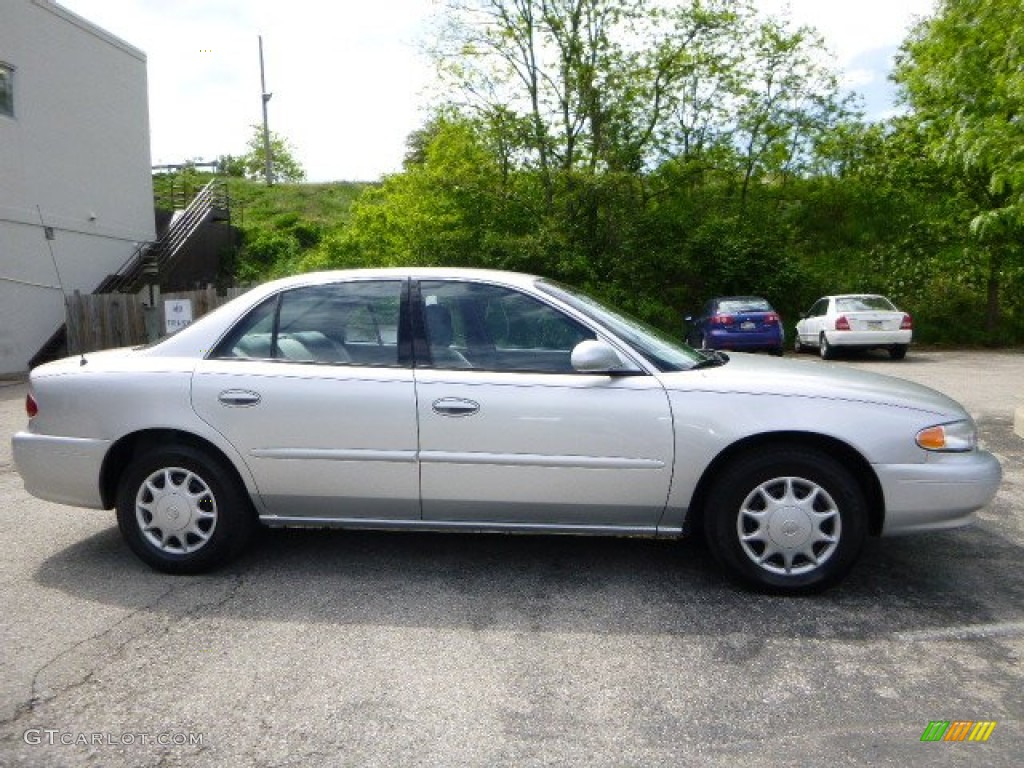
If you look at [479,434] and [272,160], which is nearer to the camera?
[479,434]

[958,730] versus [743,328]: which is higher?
[743,328]

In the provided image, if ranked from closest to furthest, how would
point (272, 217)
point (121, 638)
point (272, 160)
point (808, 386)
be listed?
point (121, 638)
point (808, 386)
point (272, 217)
point (272, 160)

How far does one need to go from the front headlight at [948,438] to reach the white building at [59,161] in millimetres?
15124

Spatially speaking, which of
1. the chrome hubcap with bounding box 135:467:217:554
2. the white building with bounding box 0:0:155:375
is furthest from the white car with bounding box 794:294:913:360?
the chrome hubcap with bounding box 135:467:217:554

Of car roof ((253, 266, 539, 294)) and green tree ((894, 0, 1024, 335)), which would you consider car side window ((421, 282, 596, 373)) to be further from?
green tree ((894, 0, 1024, 335))

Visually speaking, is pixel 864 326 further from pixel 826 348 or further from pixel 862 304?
pixel 826 348

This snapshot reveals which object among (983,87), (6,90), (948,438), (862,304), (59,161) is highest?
(6,90)

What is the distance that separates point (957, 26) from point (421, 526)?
26.3ft

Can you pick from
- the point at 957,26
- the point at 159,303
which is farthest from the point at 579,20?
the point at 957,26

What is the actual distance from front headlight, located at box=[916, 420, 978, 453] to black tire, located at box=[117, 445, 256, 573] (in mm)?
3397

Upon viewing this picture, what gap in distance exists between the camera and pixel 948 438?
3.98m

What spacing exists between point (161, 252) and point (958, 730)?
2261cm

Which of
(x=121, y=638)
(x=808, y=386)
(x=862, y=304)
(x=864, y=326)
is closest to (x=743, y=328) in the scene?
(x=864, y=326)

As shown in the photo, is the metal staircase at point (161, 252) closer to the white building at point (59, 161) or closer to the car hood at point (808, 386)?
the white building at point (59, 161)
